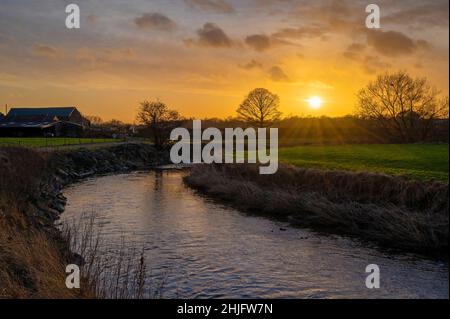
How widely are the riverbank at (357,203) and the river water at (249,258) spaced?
110 centimetres

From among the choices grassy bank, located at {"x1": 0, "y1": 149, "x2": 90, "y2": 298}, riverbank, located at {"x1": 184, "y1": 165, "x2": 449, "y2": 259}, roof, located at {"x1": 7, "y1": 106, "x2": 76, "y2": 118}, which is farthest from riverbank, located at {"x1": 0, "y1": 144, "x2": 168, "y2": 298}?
roof, located at {"x1": 7, "y1": 106, "x2": 76, "y2": 118}

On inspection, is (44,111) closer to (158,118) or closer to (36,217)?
(158,118)

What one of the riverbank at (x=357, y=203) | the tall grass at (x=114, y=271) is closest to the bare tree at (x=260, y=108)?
the riverbank at (x=357, y=203)

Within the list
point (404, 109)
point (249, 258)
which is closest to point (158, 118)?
point (404, 109)

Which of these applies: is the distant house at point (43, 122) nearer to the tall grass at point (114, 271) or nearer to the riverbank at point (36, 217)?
the riverbank at point (36, 217)

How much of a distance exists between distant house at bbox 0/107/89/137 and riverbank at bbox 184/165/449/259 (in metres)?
62.9

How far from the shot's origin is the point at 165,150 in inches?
3177

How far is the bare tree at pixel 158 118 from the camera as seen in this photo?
84375mm

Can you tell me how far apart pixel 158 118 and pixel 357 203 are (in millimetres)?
67744
